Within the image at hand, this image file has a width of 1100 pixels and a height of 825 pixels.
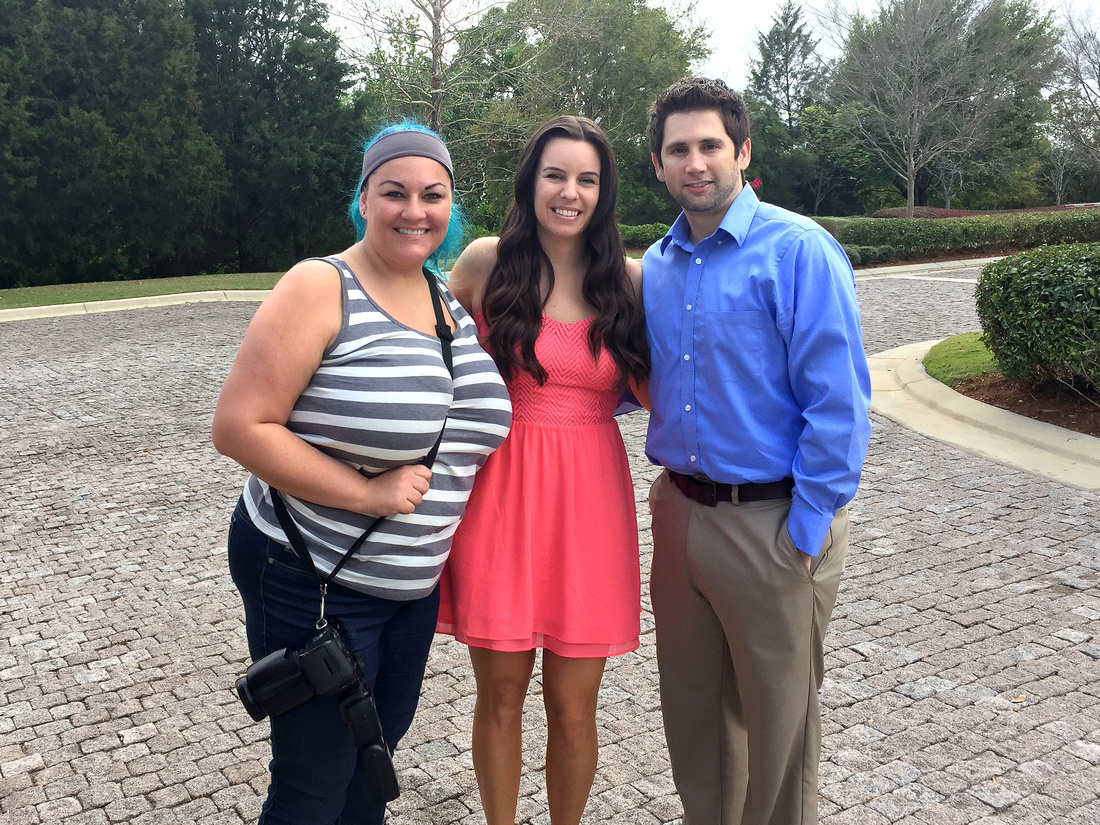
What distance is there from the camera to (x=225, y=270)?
26.2 m

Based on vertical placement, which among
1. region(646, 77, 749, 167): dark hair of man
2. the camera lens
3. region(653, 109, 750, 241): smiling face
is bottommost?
the camera lens

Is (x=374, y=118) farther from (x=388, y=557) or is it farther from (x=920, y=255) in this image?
(x=388, y=557)

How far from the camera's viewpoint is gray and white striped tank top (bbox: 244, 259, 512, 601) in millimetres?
2051

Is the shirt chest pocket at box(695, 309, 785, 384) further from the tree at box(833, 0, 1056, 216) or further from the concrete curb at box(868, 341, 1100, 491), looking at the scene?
the tree at box(833, 0, 1056, 216)

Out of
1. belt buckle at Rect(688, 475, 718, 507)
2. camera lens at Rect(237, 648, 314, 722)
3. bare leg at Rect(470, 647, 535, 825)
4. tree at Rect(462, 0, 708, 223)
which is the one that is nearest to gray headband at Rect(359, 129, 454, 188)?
belt buckle at Rect(688, 475, 718, 507)

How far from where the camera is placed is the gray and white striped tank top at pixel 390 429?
2051 mm

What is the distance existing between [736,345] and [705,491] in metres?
0.40

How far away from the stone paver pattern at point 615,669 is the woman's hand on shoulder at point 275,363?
160 cm

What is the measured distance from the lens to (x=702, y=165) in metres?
2.53

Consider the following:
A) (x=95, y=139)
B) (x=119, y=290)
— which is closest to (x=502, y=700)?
(x=119, y=290)

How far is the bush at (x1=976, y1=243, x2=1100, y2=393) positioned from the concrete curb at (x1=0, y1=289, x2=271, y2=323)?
35.1 ft

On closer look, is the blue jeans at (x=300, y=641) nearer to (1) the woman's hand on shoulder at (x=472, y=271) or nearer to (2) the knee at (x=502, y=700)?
(2) the knee at (x=502, y=700)

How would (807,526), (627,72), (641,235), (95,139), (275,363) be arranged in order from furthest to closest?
(627,72) → (641,235) → (95,139) → (807,526) → (275,363)

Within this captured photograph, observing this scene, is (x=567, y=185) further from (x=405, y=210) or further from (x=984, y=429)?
(x=984, y=429)
